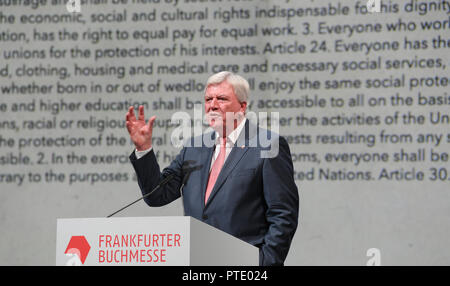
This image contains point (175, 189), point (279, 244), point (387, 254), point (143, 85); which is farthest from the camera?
point (143, 85)

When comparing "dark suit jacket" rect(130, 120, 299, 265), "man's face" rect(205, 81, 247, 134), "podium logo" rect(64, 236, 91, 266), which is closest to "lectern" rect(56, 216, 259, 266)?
"podium logo" rect(64, 236, 91, 266)

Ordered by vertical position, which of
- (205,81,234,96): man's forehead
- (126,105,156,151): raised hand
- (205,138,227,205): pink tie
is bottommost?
(205,138,227,205): pink tie

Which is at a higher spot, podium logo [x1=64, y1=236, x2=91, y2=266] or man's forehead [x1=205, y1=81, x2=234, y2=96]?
man's forehead [x1=205, y1=81, x2=234, y2=96]

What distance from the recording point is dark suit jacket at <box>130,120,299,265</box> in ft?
5.69

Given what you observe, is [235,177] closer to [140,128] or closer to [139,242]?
[140,128]

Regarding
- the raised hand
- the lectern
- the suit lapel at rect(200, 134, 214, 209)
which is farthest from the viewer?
the suit lapel at rect(200, 134, 214, 209)

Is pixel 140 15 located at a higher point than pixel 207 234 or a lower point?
higher

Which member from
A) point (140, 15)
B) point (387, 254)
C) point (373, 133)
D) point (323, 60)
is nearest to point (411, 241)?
point (387, 254)

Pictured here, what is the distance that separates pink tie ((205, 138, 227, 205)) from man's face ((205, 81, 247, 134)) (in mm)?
54

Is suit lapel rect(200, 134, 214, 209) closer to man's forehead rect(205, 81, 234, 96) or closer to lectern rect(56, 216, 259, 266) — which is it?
man's forehead rect(205, 81, 234, 96)

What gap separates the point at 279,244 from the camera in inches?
67.7

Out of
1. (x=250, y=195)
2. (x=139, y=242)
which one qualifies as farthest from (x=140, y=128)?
(x=139, y=242)

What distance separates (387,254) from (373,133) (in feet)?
1.83
